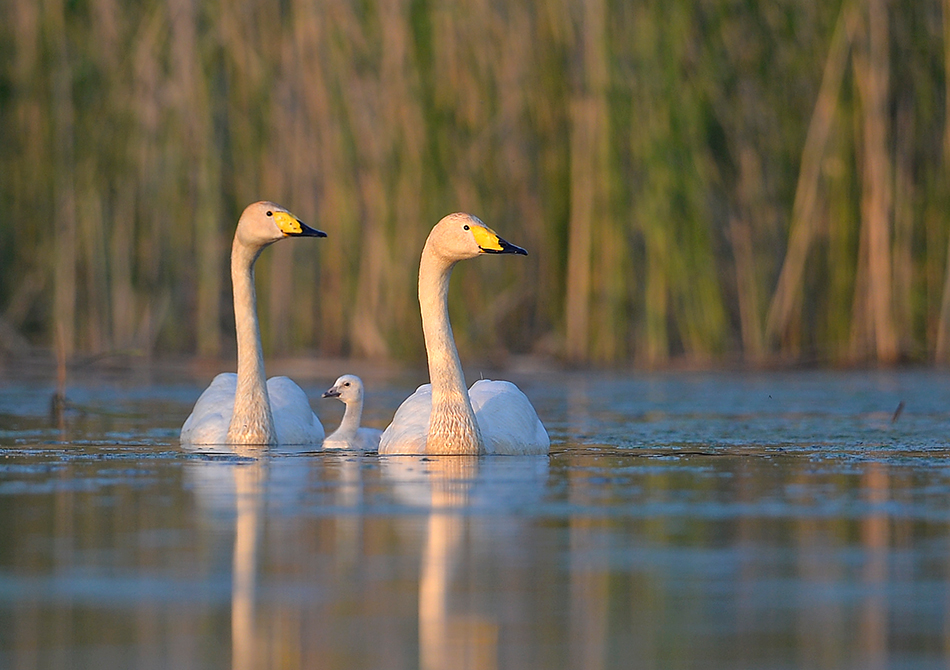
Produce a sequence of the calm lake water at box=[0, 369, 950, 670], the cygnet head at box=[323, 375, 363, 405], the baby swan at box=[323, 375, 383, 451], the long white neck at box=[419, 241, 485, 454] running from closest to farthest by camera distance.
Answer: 1. the calm lake water at box=[0, 369, 950, 670]
2. the long white neck at box=[419, 241, 485, 454]
3. the baby swan at box=[323, 375, 383, 451]
4. the cygnet head at box=[323, 375, 363, 405]

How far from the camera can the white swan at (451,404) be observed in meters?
8.56

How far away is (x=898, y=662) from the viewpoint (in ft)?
12.0

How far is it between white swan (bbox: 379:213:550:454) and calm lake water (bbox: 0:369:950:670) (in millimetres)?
222

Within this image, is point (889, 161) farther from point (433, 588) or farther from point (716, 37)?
point (433, 588)

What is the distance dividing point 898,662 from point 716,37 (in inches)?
471

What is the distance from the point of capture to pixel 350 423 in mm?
10250

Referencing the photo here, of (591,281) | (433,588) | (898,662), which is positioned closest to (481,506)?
(433,588)

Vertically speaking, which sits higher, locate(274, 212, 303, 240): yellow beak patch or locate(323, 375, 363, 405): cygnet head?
locate(274, 212, 303, 240): yellow beak patch

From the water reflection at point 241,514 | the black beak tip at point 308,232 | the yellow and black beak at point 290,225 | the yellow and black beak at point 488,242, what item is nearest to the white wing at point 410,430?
the water reflection at point 241,514

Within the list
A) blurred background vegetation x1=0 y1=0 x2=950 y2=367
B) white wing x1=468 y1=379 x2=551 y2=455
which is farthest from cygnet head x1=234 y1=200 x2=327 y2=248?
blurred background vegetation x1=0 y1=0 x2=950 y2=367

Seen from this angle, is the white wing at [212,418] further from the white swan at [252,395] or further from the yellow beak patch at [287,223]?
the yellow beak patch at [287,223]

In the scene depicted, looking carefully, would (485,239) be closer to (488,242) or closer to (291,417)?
(488,242)

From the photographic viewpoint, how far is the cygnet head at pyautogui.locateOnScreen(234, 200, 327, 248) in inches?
392

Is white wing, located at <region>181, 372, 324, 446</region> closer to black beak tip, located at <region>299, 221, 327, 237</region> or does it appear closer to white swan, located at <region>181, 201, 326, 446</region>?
white swan, located at <region>181, 201, 326, 446</region>
